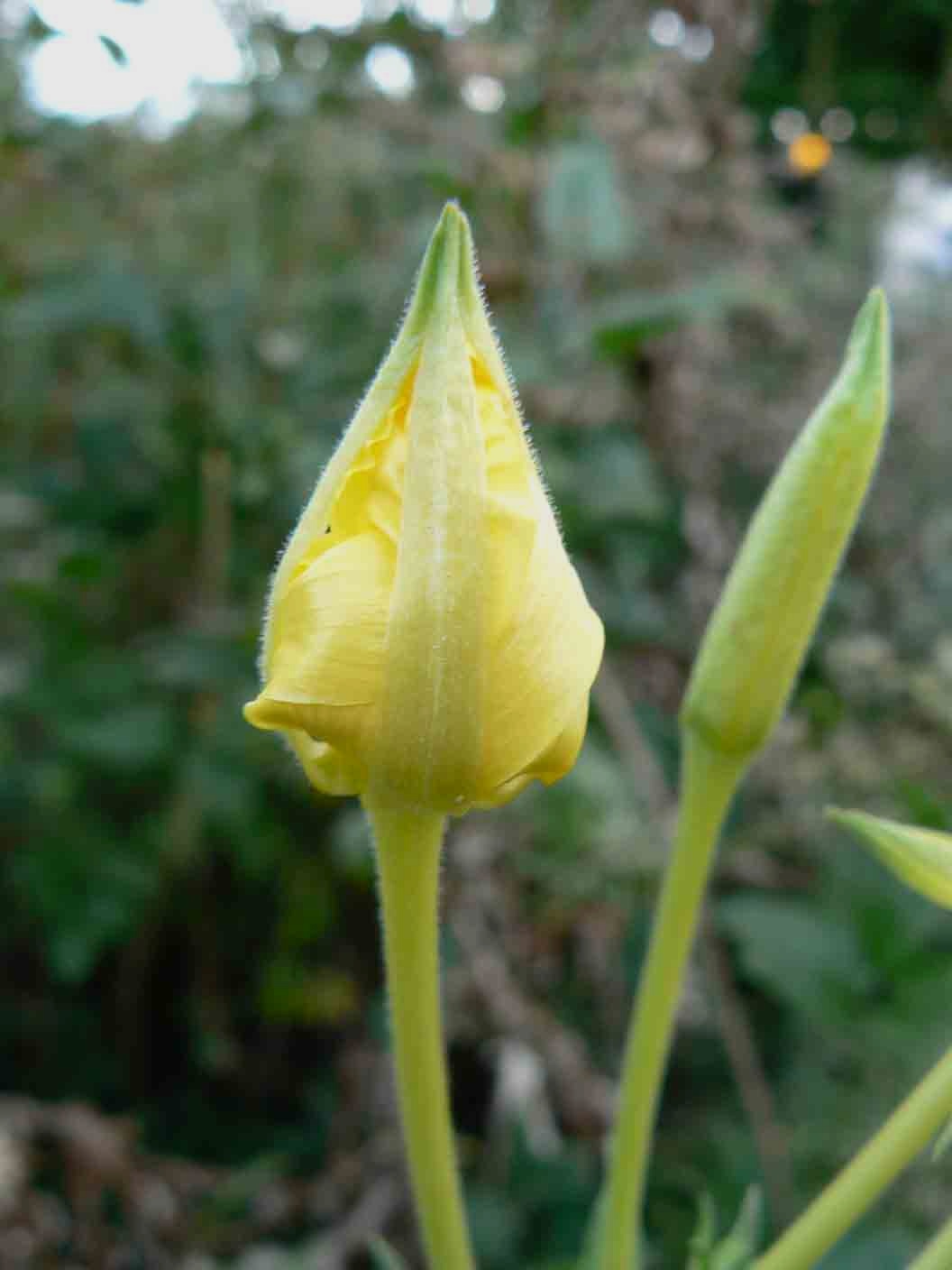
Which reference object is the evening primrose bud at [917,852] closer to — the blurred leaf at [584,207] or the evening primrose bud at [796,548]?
the evening primrose bud at [796,548]

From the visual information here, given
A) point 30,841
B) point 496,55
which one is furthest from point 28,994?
point 496,55

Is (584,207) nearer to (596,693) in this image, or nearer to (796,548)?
(596,693)

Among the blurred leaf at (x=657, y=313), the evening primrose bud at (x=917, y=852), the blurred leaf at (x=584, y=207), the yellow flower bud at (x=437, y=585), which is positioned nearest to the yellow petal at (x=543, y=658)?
the yellow flower bud at (x=437, y=585)

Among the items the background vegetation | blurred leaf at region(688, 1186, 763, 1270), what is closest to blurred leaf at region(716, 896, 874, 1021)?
the background vegetation

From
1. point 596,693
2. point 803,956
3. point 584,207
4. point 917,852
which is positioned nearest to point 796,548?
point 917,852

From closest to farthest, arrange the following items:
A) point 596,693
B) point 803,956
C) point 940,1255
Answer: point 940,1255, point 803,956, point 596,693
